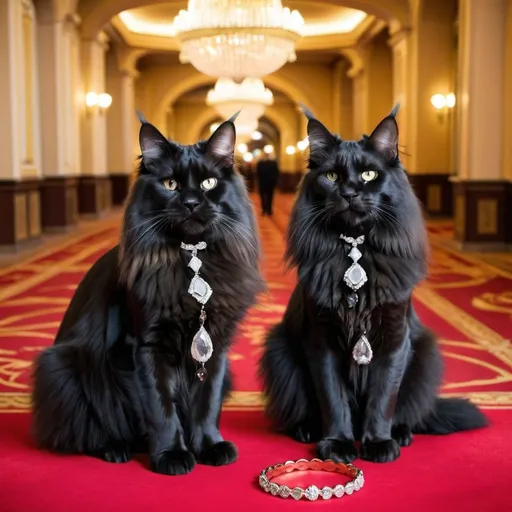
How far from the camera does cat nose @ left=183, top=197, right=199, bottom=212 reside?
2.93 m

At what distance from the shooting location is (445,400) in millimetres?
3805

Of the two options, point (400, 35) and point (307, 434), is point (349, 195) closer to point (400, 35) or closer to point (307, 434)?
point (307, 434)

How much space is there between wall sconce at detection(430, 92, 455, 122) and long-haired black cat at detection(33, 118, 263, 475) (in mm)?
13618

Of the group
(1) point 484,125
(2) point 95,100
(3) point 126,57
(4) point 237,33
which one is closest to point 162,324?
(1) point 484,125

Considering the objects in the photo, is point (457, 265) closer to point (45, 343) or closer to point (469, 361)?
point (469, 361)

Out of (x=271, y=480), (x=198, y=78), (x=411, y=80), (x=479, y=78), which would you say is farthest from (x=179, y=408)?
(x=198, y=78)

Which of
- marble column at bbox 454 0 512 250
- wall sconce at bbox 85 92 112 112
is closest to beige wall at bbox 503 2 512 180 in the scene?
marble column at bbox 454 0 512 250

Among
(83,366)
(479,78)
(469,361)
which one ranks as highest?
(479,78)

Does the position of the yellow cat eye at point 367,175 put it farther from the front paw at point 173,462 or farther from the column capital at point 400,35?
the column capital at point 400,35

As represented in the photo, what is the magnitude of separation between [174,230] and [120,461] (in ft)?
3.03

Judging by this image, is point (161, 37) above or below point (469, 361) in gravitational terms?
above

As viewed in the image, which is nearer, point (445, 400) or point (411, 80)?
point (445, 400)

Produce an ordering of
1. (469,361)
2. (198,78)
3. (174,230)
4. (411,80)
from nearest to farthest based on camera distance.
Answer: (174,230)
(469,361)
(411,80)
(198,78)

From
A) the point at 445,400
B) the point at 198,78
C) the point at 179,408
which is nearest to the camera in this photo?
the point at 179,408
